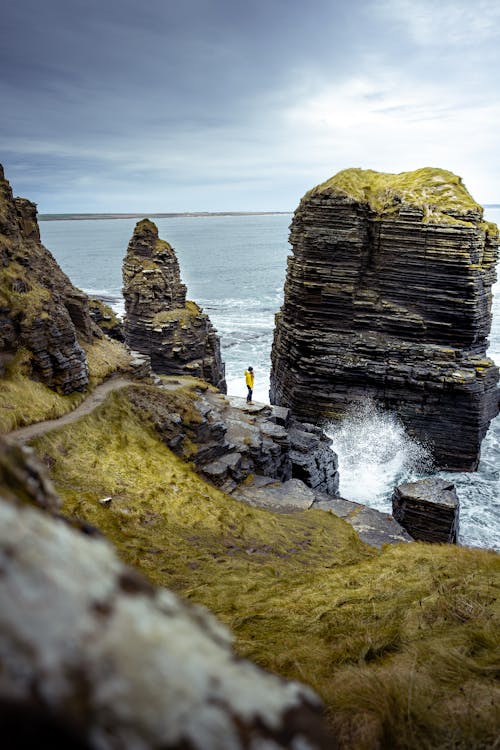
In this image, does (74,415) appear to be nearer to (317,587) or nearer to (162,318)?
(317,587)

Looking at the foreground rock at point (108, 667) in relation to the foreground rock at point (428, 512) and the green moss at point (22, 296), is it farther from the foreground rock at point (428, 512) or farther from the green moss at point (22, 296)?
the foreground rock at point (428, 512)

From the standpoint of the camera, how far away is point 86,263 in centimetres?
15300

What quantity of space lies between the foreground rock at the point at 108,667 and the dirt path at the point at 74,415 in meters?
13.5

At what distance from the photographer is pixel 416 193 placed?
31.6 m

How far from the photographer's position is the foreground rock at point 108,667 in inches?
57.2

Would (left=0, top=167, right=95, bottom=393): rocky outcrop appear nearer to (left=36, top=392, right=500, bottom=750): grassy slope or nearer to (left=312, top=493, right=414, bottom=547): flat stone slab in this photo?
(left=36, top=392, right=500, bottom=750): grassy slope

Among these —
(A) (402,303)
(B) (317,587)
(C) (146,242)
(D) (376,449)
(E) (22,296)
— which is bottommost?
(D) (376,449)

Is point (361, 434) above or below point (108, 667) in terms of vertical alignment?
below

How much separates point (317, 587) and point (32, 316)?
13815 millimetres

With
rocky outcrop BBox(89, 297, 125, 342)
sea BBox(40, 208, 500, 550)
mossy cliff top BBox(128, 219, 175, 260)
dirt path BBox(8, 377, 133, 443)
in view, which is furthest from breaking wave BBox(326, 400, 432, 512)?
mossy cliff top BBox(128, 219, 175, 260)

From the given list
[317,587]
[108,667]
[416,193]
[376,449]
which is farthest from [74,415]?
[416,193]

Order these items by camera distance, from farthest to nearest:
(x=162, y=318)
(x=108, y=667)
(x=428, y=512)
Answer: (x=162, y=318) → (x=428, y=512) → (x=108, y=667)

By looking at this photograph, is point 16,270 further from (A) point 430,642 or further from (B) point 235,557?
(A) point 430,642

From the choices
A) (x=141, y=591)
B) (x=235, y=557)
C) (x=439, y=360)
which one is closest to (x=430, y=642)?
(x=141, y=591)
